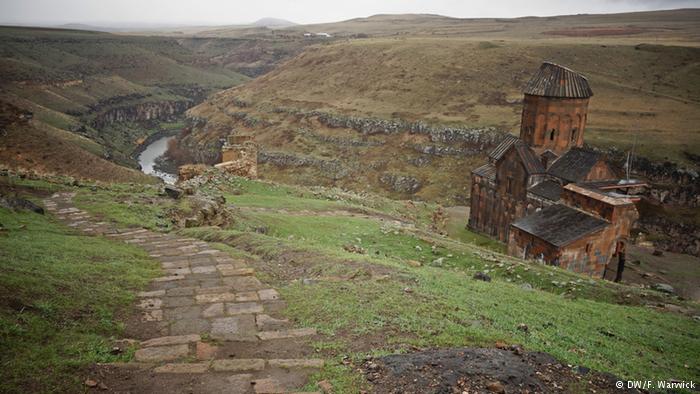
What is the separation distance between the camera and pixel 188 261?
1175 centimetres

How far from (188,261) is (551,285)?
11749 millimetres

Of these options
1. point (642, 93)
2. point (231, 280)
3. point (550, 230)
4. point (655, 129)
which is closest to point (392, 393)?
point (231, 280)

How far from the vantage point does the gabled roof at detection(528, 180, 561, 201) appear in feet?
95.9

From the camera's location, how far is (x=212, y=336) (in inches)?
311

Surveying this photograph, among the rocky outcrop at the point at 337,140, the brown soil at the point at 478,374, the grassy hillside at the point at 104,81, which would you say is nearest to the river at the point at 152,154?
the grassy hillside at the point at 104,81

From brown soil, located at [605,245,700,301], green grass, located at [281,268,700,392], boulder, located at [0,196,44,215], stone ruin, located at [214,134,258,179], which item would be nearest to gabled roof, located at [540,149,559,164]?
brown soil, located at [605,245,700,301]

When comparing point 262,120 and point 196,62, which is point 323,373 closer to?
point 262,120

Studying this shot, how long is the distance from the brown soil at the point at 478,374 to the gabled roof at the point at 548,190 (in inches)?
918

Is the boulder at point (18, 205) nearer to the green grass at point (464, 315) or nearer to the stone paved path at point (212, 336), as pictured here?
the green grass at point (464, 315)

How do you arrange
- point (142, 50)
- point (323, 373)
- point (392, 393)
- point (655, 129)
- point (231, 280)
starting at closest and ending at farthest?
point (392, 393) → point (323, 373) → point (231, 280) → point (655, 129) → point (142, 50)

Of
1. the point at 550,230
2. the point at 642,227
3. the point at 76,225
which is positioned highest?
the point at 76,225

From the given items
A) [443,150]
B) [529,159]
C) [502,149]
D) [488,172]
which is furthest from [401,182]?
[529,159]

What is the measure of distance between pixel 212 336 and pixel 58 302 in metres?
2.58

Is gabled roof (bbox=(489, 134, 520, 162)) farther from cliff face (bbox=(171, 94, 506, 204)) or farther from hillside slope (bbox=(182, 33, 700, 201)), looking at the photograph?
hillside slope (bbox=(182, 33, 700, 201))
